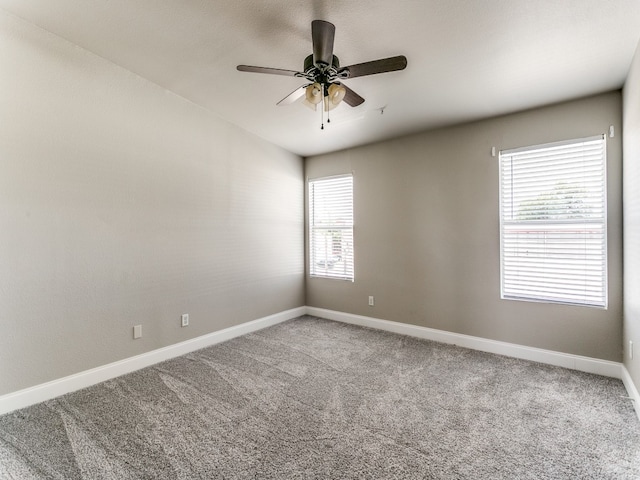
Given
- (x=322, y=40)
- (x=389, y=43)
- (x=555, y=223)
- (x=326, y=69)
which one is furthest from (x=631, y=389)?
(x=322, y=40)

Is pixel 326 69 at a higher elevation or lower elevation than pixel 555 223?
higher

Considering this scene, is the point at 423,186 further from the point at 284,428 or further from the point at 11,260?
the point at 11,260

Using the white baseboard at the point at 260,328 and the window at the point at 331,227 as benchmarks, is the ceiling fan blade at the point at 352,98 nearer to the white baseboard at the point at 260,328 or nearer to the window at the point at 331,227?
the window at the point at 331,227

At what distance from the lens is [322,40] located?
1.96 meters

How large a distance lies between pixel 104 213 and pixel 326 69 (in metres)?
2.24

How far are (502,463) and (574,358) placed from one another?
181 centimetres

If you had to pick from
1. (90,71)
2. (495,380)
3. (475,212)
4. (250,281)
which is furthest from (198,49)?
(495,380)

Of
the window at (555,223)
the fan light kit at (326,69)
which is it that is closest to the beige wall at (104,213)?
the fan light kit at (326,69)

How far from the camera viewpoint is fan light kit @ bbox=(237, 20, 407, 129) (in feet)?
6.31

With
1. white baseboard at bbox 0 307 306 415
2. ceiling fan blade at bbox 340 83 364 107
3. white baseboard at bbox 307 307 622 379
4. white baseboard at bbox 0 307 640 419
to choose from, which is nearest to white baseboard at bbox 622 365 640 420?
white baseboard at bbox 0 307 640 419

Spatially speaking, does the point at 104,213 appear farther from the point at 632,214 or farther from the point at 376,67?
the point at 632,214

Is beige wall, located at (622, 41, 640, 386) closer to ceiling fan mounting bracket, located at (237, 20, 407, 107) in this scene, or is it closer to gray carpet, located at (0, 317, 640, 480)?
gray carpet, located at (0, 317, 640, 480)

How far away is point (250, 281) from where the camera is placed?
4.04m

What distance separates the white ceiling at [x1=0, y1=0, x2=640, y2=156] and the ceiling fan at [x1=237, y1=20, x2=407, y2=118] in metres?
0.16
